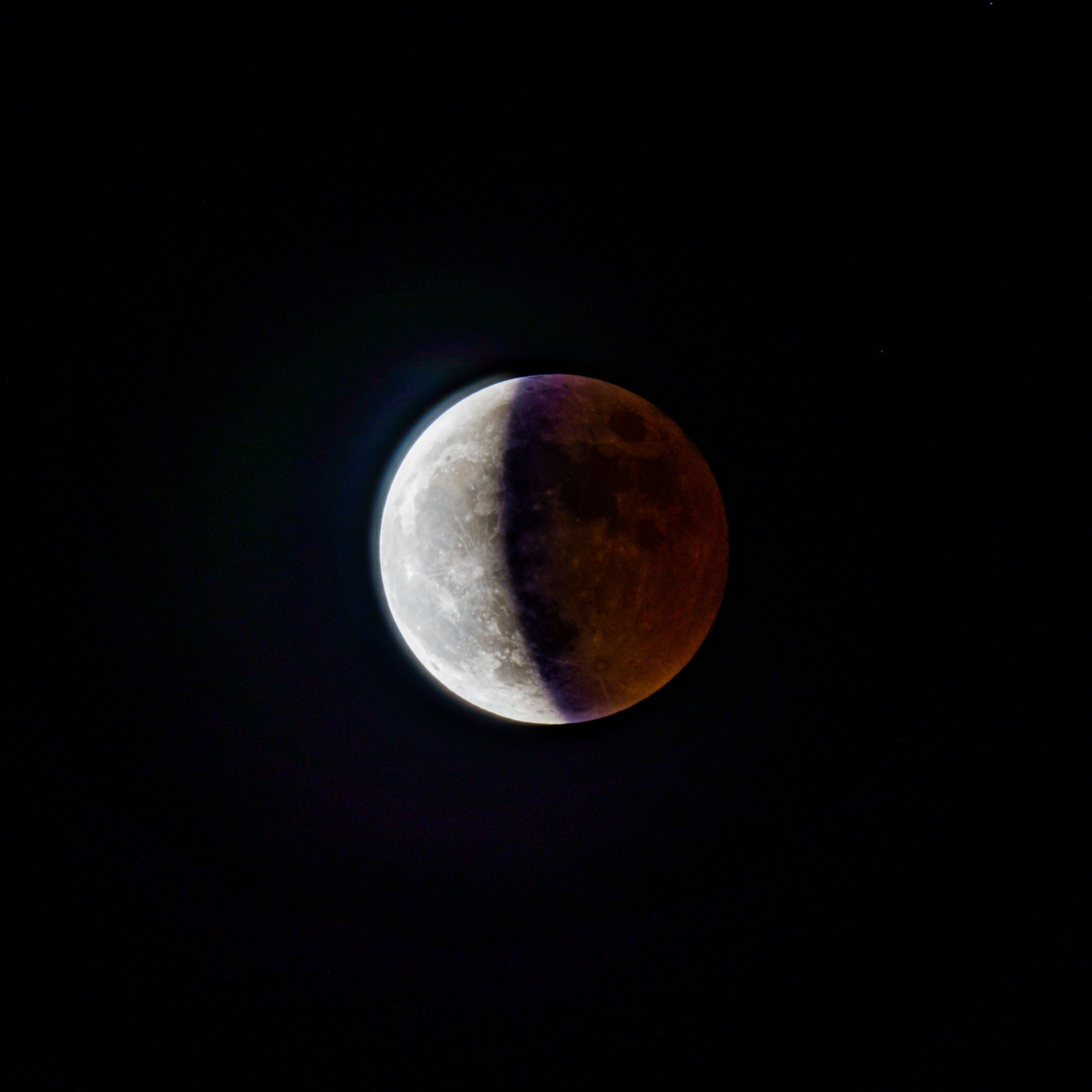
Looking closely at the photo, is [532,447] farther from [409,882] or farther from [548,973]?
[548,973]

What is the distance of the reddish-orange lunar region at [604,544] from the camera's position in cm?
239

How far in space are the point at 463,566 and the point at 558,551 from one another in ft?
1.64

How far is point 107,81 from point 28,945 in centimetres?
608

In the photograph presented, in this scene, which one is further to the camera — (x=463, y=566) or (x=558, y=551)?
(x=463, y=566)

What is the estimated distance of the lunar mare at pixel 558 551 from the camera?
7.89 feet

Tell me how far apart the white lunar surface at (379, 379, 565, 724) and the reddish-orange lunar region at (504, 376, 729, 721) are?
0.08m

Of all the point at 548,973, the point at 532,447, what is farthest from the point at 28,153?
the point at 548,973

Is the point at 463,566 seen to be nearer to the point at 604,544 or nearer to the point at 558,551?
the point at 558,551

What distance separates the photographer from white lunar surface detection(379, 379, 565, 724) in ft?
8.25

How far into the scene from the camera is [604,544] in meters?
2.38

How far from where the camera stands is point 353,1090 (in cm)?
360

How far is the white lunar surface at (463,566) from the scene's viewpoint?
2.51 metres

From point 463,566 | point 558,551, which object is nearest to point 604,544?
point 558,551

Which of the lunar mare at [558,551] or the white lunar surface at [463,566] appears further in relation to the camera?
the white lunar surface at [463,566]
